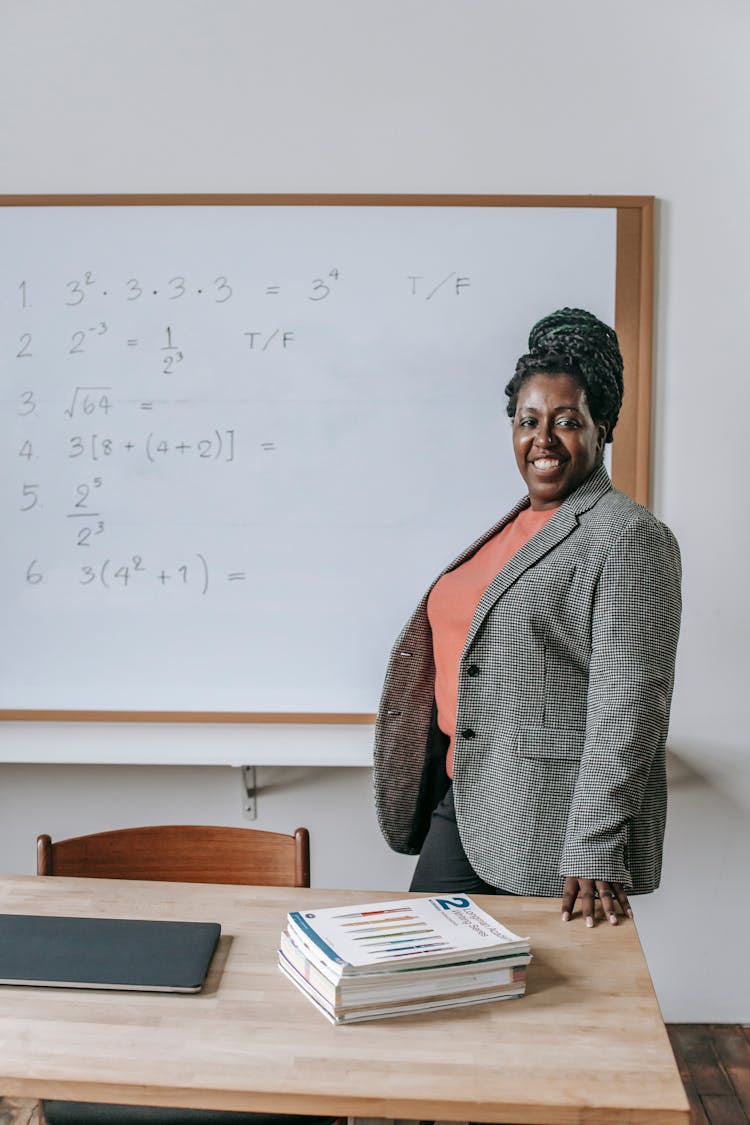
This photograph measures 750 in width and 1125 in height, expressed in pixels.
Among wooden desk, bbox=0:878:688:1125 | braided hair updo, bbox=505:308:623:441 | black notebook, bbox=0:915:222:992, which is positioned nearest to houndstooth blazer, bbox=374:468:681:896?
braided hair updo, bbox=505:308:623:441

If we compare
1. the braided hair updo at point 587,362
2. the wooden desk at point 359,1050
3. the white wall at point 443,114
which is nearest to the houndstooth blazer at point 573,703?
the braided hair updo at point 587,362

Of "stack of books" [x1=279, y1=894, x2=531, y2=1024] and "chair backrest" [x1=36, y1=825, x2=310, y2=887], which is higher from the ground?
"stack of books" [x1=279, y1=894, x2=531, y2=1024]

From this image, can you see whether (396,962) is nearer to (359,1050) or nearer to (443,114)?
(359,1050)

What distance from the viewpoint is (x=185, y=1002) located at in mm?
1136

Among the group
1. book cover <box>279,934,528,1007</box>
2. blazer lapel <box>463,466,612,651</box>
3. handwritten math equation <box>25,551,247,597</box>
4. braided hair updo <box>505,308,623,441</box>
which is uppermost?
braided hair updo <box>505,308,623,441</box>

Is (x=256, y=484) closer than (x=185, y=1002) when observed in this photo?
No

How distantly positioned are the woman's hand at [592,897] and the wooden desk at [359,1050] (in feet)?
0.35

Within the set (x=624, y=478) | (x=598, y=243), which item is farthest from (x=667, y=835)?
(x=598, y=243)

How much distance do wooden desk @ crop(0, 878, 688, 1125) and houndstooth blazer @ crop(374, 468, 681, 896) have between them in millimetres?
274

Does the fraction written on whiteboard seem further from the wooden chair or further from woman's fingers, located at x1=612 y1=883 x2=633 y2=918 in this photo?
woman's fingers, located at x1=612 y1=883 x2=633 y2=918

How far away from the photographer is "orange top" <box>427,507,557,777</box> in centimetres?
179

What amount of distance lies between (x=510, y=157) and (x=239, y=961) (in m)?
1.95

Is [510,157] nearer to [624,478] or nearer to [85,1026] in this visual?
[624,478]

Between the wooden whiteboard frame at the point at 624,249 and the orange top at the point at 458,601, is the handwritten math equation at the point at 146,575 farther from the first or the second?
the wooden whiteboard frame at the point at 624,249
